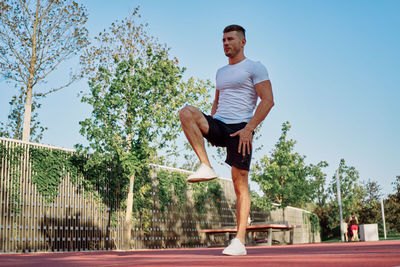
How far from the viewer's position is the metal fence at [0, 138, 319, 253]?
1148cm

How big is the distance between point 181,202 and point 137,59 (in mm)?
5909

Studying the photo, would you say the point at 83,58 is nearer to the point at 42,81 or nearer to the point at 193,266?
the point at 42,81

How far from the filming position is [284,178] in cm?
2175

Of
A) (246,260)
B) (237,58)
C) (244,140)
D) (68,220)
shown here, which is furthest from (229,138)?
(68,220)

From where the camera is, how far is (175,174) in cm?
1739

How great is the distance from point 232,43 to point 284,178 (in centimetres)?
1858

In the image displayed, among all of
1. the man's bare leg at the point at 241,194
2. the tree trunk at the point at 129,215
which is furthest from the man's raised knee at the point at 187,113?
the tree trunk at the point at 129,215

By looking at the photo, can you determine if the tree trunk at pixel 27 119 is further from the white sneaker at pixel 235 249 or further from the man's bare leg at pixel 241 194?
the white sneaker at pixel 235 249

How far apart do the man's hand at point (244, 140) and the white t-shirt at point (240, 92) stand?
0.19 meters

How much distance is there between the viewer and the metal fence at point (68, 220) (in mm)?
11484

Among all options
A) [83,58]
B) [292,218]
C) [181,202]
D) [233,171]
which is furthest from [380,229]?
[233,171]

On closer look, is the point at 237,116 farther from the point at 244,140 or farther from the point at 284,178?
the point at 284,178

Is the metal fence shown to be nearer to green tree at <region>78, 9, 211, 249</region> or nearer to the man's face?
green tree at <region>78, 9, 211, 249</region>

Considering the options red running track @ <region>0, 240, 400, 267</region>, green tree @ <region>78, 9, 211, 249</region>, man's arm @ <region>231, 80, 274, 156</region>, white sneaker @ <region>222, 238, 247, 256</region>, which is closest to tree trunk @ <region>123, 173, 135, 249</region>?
green tree @ <region>78, 9, 211, 249</region>
